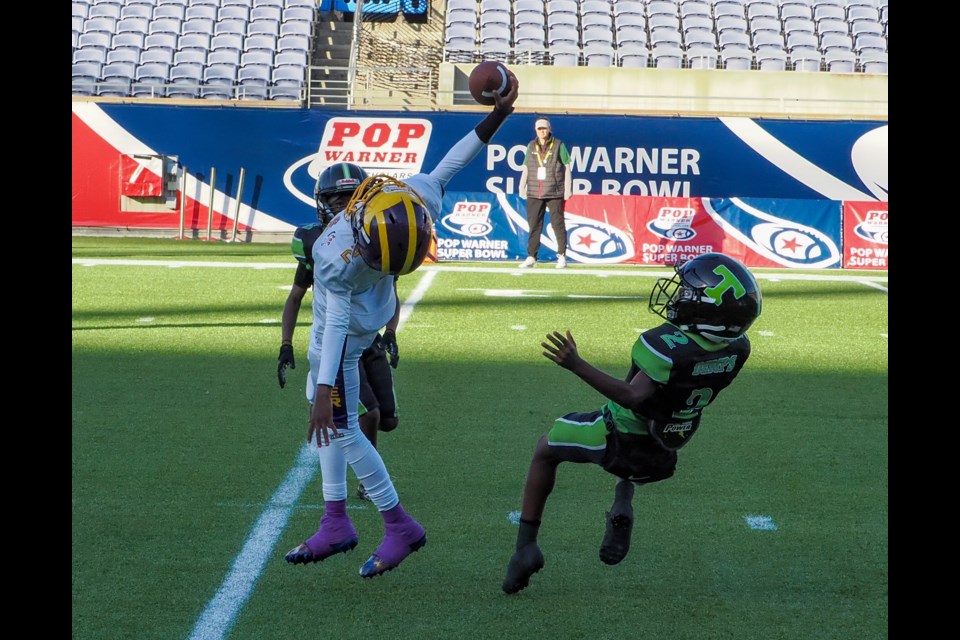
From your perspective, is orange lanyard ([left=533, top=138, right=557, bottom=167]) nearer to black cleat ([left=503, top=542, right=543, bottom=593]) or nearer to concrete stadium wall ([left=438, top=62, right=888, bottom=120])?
concrete stadium wall ([left=438, top=62, right=888, bottom=120])

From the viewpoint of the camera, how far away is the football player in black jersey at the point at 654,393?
4289 mm

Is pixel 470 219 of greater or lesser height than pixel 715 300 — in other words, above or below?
above

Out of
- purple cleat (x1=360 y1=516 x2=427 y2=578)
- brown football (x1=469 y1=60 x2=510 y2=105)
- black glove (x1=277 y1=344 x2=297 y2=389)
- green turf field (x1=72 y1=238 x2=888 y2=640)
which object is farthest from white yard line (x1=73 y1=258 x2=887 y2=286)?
purple cleat (x1=360 y1=516 x2=427 y2=578)

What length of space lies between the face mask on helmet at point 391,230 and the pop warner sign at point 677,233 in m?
13.2

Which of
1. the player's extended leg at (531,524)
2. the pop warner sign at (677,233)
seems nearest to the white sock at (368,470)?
the player's extended leg at (531,524)

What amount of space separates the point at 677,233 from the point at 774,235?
1.49 metres

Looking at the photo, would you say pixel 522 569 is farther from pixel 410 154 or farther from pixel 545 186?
pixel 410 154

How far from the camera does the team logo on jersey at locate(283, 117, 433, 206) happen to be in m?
20.2

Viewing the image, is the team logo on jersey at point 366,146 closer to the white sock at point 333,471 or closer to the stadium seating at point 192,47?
the stadium seating at point 192,47

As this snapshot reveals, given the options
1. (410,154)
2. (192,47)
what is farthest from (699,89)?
(192,47)

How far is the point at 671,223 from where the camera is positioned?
17750mm

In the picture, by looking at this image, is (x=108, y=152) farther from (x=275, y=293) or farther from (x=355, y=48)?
(x=275, y=293)

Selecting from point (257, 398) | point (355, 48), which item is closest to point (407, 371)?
point (257, 398)

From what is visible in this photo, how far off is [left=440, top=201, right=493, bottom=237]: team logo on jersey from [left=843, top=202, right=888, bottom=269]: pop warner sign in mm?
5514
